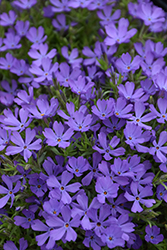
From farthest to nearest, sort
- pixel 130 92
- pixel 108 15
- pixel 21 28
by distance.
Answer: pixel 108 15 → pixel 21 28 → pixel 130 92

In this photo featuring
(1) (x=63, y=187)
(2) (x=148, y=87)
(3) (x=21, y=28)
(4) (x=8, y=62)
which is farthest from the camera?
(3) (x=21, y=28)

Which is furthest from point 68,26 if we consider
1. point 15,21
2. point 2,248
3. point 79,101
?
point 2,248

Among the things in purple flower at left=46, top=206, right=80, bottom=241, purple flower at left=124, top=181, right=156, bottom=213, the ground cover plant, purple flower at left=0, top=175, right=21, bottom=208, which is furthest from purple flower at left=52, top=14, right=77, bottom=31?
purple flower at left=46, top=206, right=80, bottom=241

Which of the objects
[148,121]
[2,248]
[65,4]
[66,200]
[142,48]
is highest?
[65,4]

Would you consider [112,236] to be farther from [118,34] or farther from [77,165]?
[118,34]

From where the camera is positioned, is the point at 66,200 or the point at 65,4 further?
the point at 65,4

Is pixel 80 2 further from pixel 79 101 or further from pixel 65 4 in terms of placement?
pixel 79 101

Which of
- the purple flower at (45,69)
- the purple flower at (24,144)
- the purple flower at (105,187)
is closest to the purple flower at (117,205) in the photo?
the purple flower at (105,187)

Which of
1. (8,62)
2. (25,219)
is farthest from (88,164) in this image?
(8,62)
